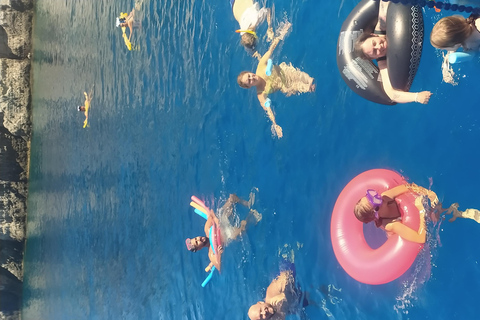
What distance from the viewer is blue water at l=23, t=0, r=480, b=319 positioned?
14.0 feet

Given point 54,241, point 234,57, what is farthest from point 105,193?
point 234,57

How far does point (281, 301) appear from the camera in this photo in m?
5.91

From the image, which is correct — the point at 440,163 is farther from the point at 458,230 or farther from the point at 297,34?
the point at 297,34

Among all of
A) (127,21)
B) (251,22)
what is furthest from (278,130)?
(127,21)

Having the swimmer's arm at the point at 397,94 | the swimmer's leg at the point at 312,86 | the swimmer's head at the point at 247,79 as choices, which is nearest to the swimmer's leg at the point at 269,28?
the swimmer's head at the point at 247,79

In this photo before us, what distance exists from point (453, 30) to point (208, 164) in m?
5.05

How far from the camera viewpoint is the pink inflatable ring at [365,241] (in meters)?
4.22

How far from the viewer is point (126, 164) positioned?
1010 centimetres

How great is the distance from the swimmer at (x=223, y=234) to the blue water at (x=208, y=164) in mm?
146

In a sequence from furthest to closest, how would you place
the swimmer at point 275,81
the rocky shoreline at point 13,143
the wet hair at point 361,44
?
the rocky shoreline at point 13,143
the swimmer at point 275,81
the wet hair at point 361,44

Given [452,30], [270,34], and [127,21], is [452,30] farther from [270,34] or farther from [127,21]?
[127,21]

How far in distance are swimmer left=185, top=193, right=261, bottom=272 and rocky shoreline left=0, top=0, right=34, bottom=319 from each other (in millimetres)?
10449

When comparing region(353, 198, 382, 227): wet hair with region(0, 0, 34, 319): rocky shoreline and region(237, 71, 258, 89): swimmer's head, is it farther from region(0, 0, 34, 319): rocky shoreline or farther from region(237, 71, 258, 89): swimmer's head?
region(0, 0, 34, 319): rocky shoreline

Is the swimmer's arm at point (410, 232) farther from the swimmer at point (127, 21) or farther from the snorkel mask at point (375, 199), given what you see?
the swimmer at point (127, 21)
